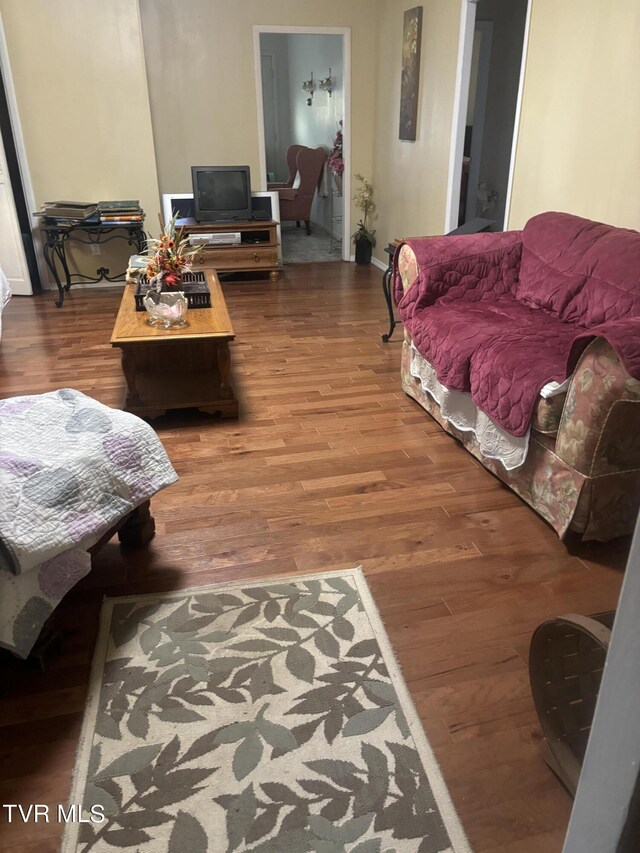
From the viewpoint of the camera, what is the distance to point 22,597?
1.54 metres

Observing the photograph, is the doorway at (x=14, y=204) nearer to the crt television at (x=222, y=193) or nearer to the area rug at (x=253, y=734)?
the crt television at (x=222, y=193)

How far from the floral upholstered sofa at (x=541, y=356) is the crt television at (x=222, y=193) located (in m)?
2.84

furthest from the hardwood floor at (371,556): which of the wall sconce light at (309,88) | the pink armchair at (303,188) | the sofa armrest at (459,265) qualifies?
the wall sconce light at (309,88)

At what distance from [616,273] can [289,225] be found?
7090 millimetres

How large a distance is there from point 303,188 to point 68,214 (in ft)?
10.9

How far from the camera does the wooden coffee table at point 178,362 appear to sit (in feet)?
9.61

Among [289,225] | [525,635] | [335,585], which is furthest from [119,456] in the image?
[289,225]

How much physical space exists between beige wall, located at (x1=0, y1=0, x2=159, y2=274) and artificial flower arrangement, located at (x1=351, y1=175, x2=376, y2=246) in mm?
2046

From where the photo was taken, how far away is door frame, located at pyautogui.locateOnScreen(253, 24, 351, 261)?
5.79 metres

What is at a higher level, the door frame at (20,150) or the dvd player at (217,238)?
the door frame at (20,150)

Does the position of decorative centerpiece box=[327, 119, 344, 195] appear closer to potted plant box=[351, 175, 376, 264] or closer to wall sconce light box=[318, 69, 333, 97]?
potted plant box=[351, 175, 376, 264]

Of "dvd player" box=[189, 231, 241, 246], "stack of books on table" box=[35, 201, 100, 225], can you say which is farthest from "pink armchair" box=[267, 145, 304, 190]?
"stack of books on table" box=[35, 201, 100, 225]

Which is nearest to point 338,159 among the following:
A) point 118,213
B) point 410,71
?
point 410,71

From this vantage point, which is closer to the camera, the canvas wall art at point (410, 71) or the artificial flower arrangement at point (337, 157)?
the canvas wall art at point (410, 71)
